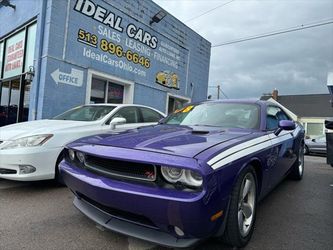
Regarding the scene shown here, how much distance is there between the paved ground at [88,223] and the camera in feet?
8.71

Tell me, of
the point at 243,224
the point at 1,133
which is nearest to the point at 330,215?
the point at 243,224

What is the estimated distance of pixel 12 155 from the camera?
402 centimetres

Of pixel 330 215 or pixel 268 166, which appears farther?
pixel 330 215

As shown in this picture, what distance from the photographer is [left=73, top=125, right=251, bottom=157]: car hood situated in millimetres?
2383

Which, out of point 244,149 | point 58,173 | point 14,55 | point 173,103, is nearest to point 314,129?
point 173,103

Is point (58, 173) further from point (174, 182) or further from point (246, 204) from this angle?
point (246, 204)

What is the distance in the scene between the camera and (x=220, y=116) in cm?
384

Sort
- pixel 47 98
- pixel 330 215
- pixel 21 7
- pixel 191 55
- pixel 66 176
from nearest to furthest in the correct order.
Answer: pixel 66 176
pixel 330 215
pixel 47 98
pixel 21 7
pixel 191 55

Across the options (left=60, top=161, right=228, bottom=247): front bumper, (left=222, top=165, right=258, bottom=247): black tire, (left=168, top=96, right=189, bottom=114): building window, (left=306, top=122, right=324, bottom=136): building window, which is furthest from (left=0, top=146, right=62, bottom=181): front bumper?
(left=306, top=122, right=324, bottom=136): building window

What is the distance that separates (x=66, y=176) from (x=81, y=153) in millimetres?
278

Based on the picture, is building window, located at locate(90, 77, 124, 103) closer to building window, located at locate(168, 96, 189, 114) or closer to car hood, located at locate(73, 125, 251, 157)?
building window, located at locate(168, 96, 189, 114)

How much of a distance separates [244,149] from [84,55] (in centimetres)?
749

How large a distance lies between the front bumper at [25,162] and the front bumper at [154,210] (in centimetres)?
183

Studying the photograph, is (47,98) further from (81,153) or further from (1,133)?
(81,153)
